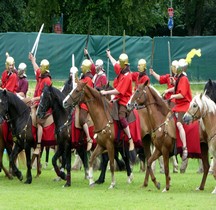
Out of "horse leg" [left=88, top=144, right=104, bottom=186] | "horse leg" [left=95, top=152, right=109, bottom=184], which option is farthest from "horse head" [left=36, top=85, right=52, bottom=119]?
"horse leg" [left=95, top=152, right=109, bottom=184]

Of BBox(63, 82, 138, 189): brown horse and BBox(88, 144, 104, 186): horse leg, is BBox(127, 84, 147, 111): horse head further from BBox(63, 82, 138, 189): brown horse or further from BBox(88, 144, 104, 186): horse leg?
BBox(88, 144, 104, 186): horse leg

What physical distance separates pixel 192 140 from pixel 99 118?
2.01m

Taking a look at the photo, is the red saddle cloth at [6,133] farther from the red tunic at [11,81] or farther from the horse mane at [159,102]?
the horse mane at [159,102]

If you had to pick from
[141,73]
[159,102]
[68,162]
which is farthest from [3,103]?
[141,73]

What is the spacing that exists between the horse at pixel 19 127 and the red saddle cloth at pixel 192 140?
351cm

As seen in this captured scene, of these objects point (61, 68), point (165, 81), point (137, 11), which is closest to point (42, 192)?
point (165, 81)

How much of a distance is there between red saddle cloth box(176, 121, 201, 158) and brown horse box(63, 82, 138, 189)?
1.42 meters

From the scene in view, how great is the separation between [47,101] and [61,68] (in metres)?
17.3

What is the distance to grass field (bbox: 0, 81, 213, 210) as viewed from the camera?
17.6 metres

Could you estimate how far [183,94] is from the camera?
21.3 metres

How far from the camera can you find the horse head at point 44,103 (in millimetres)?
21641

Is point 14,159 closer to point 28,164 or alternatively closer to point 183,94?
Answer: point 28,164

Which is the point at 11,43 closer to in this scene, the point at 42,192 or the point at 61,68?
the point at 61,68

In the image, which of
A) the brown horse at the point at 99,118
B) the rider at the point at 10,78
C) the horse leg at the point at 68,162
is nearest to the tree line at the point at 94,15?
the rider at the point at 10,78
